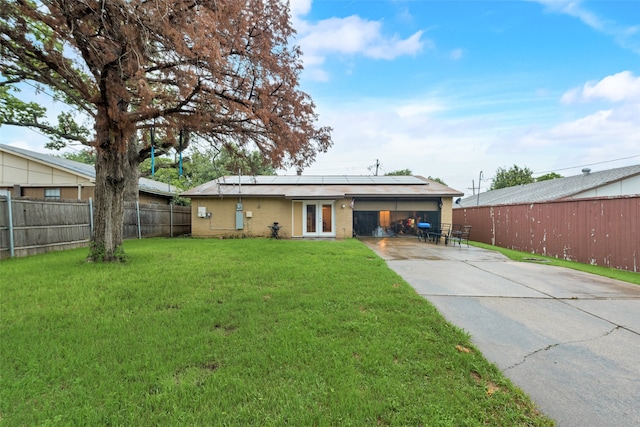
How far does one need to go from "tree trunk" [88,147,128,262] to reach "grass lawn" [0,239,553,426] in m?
2.19

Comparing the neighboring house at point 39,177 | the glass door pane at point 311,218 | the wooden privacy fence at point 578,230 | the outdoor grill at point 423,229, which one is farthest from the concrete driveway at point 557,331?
the neighboring house at point 39,177

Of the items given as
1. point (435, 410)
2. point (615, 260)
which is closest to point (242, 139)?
point (435, 410)

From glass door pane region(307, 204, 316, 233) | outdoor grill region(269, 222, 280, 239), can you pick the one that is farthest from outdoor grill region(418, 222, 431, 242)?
outdoor grill region(269, 222, 280, 239)

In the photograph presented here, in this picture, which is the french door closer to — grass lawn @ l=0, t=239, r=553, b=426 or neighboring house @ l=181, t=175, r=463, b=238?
neighboring house @ l=181, t=175, r=463, b=238

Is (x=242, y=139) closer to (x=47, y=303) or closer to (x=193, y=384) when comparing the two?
(x=47, y=303)

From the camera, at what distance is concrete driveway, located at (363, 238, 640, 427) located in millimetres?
2172

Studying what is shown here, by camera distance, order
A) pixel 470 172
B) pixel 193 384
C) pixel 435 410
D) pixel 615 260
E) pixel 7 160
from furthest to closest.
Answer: pixel 470 172 < pixel 7 160 < pixel 615 260 < pixel 193 384 < pixel 435 410

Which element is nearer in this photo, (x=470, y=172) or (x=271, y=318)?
(x=271, y=318)

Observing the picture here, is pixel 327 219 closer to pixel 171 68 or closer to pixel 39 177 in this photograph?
pixel 171 68

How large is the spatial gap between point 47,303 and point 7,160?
16493 mm

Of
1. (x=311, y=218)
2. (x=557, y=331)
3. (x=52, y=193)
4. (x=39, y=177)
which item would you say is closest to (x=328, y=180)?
(x=311, y=218)

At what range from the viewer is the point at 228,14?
15.3 ft

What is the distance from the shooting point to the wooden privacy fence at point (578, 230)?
24.6 feet

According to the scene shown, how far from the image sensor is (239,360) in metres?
2.55
